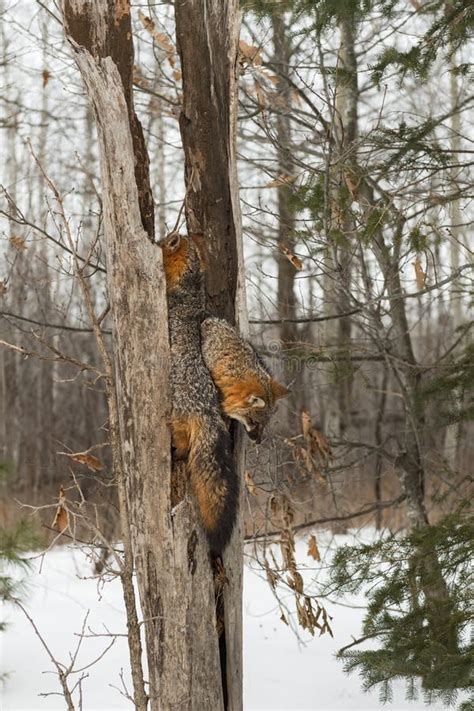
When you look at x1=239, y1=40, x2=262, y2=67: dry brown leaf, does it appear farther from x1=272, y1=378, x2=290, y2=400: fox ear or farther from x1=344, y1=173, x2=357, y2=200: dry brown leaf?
x1=272, y1=378, x2=290, y2=400: fox ear

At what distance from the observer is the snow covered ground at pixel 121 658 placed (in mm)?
7344

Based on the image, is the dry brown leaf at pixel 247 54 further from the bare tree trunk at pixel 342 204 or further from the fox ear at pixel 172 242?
the fox ear at pixel 172 242

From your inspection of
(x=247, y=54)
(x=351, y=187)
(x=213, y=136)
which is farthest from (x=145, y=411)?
(x=247, y=54)

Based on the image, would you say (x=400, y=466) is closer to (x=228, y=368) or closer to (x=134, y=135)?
(x=228, y=368)

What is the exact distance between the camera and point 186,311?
4.31 m

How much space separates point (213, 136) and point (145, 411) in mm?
1556

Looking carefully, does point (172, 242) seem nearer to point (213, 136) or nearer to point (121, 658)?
point (213, 136)

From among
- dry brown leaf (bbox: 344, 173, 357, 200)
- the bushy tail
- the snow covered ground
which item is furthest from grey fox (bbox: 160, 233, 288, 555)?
the snow covered ground

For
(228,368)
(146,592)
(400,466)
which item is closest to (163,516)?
(146,592)

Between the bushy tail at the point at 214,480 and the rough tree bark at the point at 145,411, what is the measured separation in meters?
0.18

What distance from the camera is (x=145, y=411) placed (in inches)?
163

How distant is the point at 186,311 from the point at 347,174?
190 cm

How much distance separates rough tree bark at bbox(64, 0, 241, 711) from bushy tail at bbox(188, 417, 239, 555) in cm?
18

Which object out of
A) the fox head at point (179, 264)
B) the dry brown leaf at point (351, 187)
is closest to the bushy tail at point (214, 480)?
the fox head at point (179, 264)
